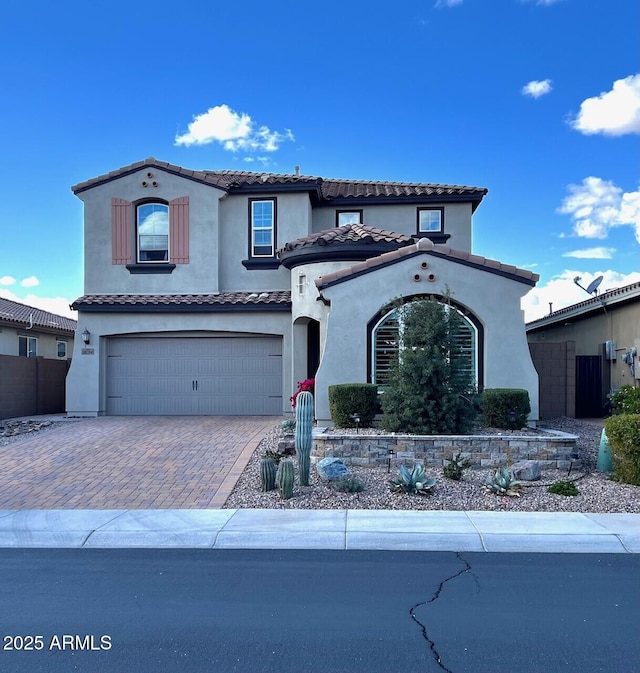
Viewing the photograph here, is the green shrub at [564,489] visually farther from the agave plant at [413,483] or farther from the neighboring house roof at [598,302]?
the neighboring house roof at [598,302]

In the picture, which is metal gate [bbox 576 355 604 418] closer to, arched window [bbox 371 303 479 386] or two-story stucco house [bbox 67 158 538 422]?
two-story stucco house [bbox 67 158 538 422]

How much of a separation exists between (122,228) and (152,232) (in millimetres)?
889

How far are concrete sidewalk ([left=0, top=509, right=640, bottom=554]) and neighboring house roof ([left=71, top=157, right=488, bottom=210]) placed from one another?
39.7 feet

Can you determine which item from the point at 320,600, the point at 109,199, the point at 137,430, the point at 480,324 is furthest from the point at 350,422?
the point at 109,199

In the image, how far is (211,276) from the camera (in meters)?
18.6

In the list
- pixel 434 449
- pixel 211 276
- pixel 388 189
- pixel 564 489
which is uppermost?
pixel 388 189

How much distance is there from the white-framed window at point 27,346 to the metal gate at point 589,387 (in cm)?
1818

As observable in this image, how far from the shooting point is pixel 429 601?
5594 mm

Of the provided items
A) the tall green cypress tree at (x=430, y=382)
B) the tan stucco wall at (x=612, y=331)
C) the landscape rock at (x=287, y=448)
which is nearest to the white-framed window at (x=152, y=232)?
the landscape rock at (x=287, y=448)

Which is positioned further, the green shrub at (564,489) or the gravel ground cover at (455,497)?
the green shrub at (564,489)

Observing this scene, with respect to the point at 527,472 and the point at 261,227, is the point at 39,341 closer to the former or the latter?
the point at 261,227

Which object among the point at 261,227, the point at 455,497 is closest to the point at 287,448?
the point at 455,497

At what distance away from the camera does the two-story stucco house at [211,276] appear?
17.8 metres

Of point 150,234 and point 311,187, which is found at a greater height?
point 311,187
